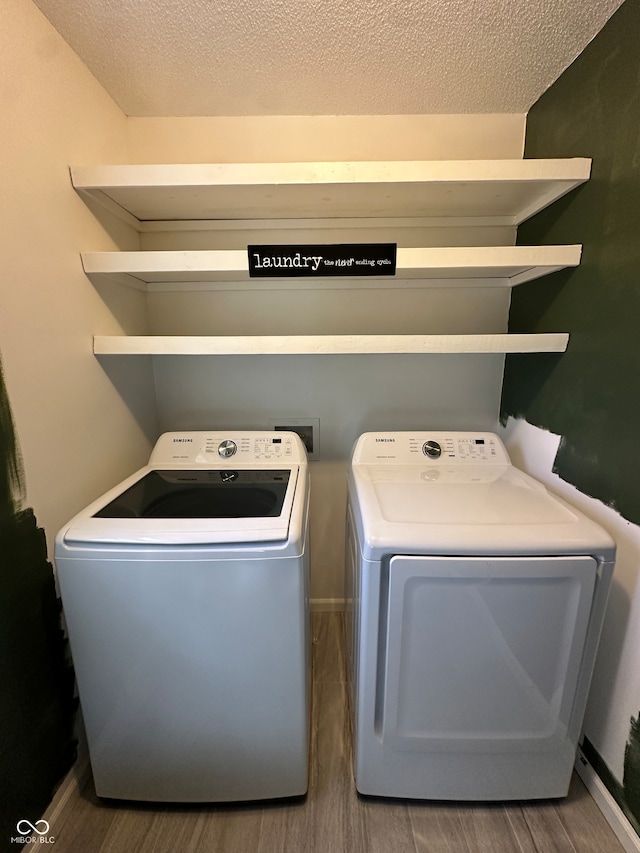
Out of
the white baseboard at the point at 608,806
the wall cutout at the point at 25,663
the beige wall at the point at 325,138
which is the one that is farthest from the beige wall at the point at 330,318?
the white baseboard at the point at 608,806

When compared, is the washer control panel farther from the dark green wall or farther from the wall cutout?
the dark green wall

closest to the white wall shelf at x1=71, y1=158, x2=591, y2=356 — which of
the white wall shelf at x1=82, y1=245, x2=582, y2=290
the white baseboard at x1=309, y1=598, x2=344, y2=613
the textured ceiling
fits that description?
the white wall shelf at x1=82, y1=245, x2=582, y2=290

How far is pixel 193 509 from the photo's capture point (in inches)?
48.6

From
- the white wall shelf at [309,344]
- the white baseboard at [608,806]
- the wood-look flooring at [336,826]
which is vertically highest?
the white wall shelf at [309,344]

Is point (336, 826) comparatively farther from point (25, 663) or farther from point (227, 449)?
point (227, 449)

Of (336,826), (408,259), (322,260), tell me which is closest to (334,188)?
(322,260)

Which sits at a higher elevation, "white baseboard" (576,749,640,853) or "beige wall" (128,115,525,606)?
"beige wall" (128,115,525,606)

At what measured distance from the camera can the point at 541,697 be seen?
1.06 m

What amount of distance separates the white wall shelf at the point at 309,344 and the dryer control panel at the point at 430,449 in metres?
0.38

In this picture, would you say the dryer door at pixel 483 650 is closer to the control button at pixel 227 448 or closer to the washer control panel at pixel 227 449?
the washer control panel at pixel 227 449

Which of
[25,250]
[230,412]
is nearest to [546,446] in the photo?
[230,412]

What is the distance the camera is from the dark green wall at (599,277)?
1.00m

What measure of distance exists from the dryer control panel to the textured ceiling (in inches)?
48.2

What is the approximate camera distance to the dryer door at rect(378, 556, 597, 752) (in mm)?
961
